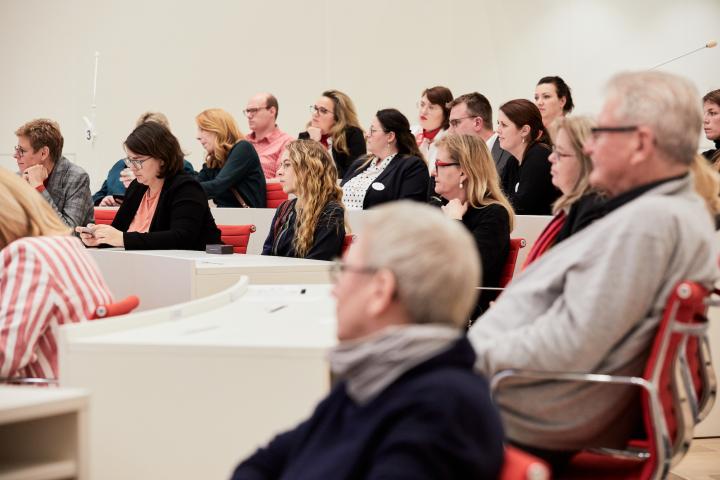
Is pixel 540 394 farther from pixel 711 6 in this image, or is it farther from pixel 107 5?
pixel 711 6

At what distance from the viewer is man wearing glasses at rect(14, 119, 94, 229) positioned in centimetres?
518

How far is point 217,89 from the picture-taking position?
28.7 ft

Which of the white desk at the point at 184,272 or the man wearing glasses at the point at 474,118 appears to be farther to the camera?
the man wearing glasses at the point at 474,118

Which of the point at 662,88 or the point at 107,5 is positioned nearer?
the point at 662,88

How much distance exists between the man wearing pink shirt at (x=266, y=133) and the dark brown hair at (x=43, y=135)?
6.17 ft

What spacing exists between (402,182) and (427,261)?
13.4ft

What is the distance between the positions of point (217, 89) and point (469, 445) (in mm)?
7930

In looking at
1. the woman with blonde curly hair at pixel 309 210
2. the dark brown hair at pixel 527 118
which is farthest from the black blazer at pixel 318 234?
the dark brown hair at pixel 527 118

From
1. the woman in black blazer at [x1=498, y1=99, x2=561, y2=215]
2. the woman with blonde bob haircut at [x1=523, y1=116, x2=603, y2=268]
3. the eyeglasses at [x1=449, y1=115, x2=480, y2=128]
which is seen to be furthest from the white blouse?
the woman with blonde bob haircut at [x1=523, y1=116, x2=603, y2=268]

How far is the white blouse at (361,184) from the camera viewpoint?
5.52 metres

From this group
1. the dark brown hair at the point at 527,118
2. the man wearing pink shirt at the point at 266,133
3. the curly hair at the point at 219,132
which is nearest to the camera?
the dark brown hair at the point at 527,118

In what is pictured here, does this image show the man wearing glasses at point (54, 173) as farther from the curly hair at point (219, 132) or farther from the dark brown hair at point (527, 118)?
the dark brown hair at point (527, 118)

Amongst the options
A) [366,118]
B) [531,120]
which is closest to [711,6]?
[366,118]

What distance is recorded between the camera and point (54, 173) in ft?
17.1
